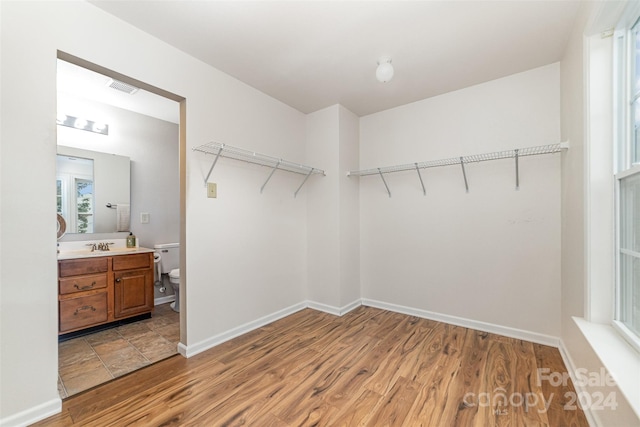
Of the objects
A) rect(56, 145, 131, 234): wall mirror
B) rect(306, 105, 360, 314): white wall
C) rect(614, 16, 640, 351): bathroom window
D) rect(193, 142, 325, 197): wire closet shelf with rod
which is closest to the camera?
rect(614, 16, 640, 351): bathroom window

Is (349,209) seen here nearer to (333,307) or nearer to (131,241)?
(333,307)

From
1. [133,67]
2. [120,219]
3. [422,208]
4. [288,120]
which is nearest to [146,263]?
[120,219]

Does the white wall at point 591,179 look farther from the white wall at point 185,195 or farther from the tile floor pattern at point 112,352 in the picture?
the tile floor pattern at point 112,352

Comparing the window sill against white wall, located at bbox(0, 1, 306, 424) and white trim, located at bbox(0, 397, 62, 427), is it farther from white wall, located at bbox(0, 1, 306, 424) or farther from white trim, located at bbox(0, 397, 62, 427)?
white trim, located at bbox(0, 397, 62, 427)

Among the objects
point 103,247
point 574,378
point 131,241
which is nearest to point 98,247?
point 103,247

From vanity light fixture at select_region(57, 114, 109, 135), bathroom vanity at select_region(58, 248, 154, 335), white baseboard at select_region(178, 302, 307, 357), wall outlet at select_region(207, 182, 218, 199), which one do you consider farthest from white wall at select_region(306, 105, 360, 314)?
vanity light fixture at select_region(57, 114, 109, 135)

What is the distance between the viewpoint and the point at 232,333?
7.89ft

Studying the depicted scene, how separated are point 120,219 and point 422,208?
11.2 ft

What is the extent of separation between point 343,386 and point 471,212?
6.28ft

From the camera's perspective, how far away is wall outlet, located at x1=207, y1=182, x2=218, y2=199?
2262mm

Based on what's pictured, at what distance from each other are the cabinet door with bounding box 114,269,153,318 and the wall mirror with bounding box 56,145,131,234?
0.67 meters

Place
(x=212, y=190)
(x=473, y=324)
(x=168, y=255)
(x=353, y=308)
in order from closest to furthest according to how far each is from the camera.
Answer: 1. (x=212, y=190)
2. (x=473, y=324)
3. (x=353, y=308)
4. (x=168, y=255)

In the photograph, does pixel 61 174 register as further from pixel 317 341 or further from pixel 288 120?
pixel 317 341

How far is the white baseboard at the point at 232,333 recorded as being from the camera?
2.11m
